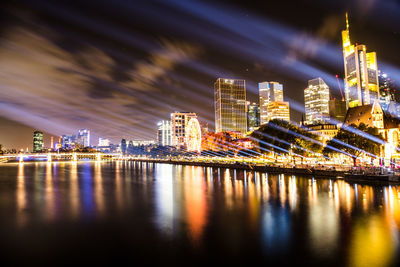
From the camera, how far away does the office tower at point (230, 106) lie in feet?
609

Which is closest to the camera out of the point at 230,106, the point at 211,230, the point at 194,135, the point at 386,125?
the point at 211,230

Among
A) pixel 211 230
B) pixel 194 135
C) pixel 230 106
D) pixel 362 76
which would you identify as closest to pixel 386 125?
pixel 194 135

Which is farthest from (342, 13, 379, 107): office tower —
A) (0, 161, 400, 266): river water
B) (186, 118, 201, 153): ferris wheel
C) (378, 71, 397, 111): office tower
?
(0, 161, 400, 266): river water

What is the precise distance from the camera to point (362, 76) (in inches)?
6196

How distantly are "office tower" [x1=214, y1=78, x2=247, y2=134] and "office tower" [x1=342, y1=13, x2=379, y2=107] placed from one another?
2510 inches

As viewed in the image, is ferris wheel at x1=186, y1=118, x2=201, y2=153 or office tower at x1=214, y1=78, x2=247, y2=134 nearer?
ferris wheel at x1=186, y1=118, x2=201, y2=153

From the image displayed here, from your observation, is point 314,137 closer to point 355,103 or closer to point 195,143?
point 195,143

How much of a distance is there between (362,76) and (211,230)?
559 ft

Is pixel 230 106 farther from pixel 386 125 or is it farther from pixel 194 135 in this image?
pixel 386 125

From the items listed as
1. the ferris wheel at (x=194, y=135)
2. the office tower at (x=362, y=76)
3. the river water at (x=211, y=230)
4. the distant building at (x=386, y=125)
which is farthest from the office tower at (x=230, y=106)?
the river water at (x=211, y=230)

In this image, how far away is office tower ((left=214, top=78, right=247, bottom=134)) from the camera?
185750 mm

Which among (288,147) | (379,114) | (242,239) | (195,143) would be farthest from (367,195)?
(195,143)

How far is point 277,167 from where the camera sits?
162 feet

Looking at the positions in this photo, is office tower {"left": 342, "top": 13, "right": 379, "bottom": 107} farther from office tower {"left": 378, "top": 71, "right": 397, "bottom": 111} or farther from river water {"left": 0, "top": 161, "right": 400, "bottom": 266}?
river water {"left": 0, "top": 161, "right": 400, "bottom": 266}
